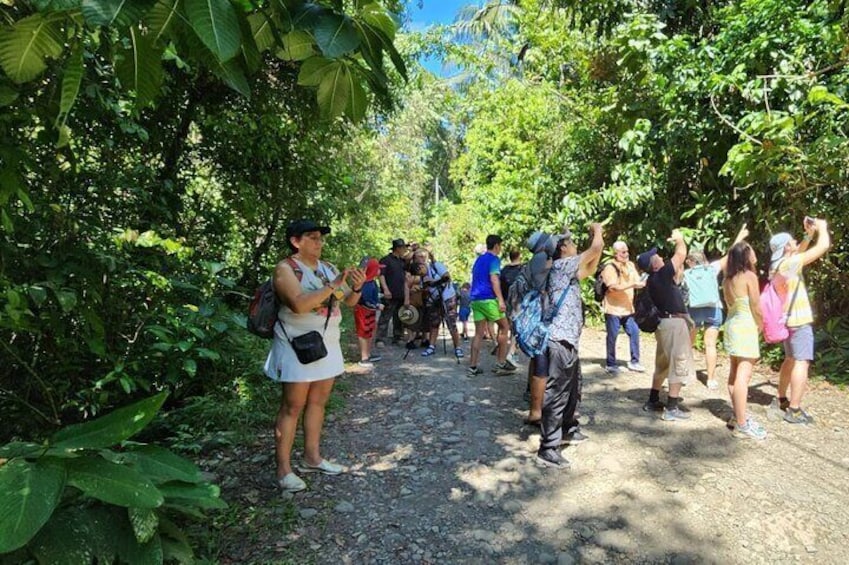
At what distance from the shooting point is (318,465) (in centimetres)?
387

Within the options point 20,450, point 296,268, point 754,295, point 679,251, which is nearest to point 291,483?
point 296,268

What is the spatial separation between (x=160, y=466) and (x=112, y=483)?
0.31m

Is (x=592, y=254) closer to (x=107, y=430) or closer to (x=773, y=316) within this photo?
(x=773, y=316)

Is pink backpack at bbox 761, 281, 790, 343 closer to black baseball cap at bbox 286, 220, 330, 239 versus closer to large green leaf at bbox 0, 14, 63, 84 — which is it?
black baseball cap at bbox 286, 220, 330, 239

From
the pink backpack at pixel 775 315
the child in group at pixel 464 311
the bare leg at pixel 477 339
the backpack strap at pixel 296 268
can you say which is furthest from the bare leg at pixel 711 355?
the backpack strap at pixel 296 268

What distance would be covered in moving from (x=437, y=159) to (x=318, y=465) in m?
31.4

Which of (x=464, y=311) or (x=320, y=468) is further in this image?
(x=464, y=311)

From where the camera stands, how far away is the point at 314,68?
1.61 m

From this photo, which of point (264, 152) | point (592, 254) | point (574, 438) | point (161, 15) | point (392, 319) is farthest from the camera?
point (392, 319)

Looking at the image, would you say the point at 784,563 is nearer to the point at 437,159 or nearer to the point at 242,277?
the point at 242,277

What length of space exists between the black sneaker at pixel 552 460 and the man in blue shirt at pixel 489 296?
265 centimetres

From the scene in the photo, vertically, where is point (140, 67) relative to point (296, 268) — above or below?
above

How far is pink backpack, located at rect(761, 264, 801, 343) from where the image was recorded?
4809mm

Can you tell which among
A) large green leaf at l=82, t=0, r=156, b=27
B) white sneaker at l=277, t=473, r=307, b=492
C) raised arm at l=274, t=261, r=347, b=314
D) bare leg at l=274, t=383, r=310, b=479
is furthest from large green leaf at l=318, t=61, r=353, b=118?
white sneaker at l=277, t=473, r=307, b=492
